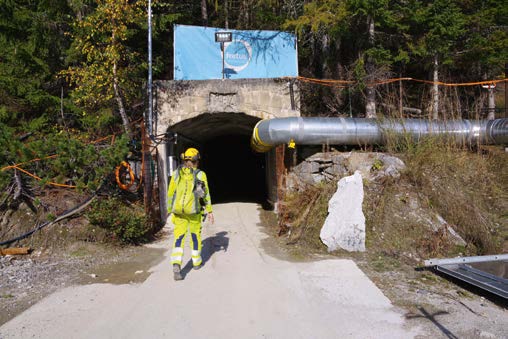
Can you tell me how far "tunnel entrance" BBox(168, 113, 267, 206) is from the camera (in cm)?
952

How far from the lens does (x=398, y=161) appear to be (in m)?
6.61

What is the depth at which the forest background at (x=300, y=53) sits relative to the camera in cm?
833

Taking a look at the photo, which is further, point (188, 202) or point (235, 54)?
point (235, 54)

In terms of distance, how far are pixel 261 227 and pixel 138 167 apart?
312 centimetres

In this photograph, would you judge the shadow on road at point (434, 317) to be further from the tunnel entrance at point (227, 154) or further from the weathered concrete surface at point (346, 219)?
the tunnel entrance at point (227, 154)

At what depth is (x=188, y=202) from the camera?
4793mm

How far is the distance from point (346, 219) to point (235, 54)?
223 inches

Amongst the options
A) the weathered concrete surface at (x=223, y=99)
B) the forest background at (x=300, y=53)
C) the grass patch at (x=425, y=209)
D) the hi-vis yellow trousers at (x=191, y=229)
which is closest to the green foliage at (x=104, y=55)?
the forest background at (x=300, y=53)

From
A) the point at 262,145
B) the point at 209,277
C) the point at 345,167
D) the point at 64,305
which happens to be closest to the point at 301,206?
the point at 345,167

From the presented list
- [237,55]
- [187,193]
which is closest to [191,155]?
[187,193]

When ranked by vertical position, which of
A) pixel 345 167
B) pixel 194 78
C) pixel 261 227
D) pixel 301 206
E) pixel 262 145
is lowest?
pixel 261 227

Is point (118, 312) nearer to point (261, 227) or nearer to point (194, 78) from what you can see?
point (261, 227)

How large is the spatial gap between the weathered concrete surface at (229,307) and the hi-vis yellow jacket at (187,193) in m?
0.92

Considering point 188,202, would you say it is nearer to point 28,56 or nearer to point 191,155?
point 191,155
